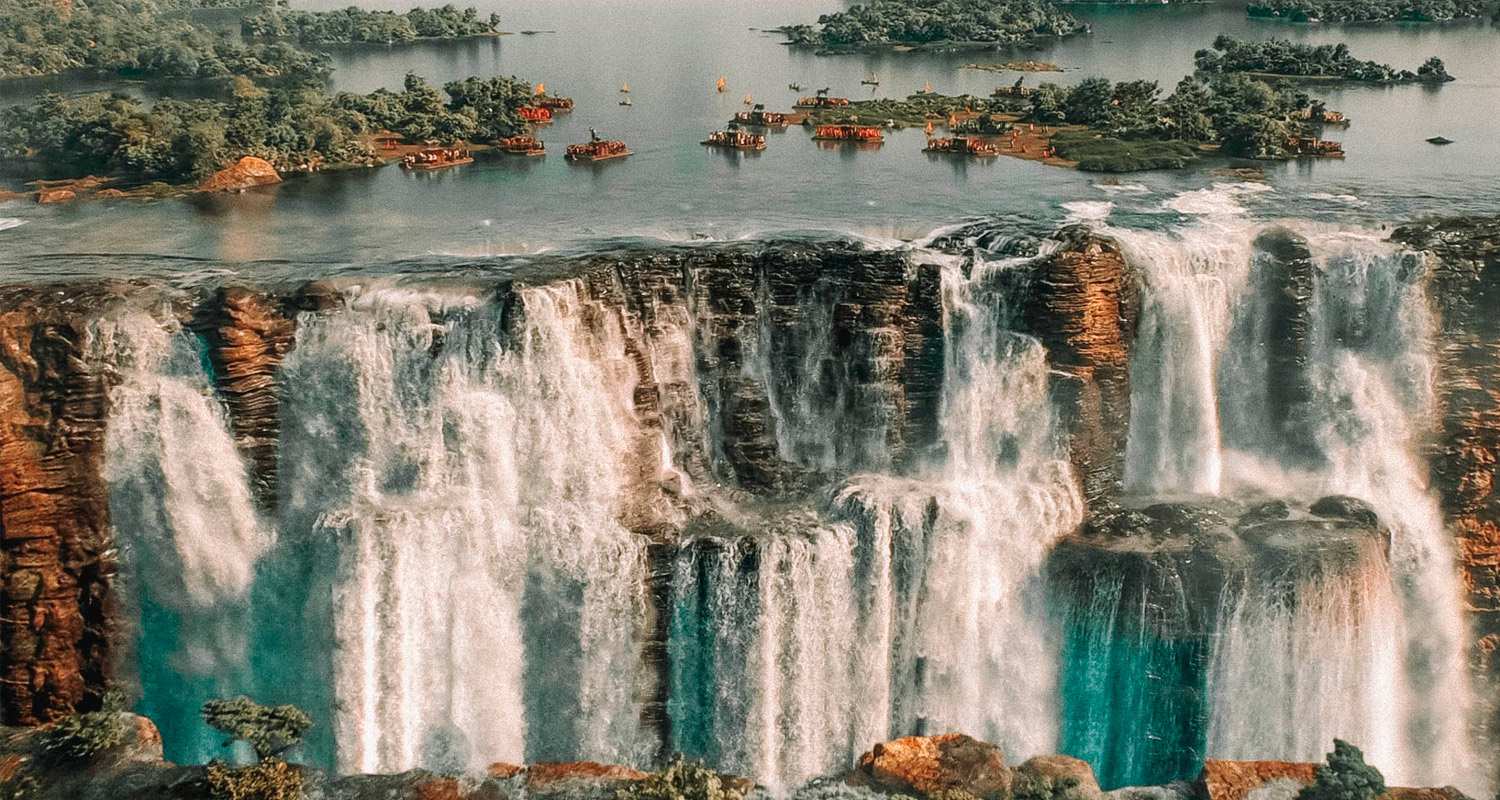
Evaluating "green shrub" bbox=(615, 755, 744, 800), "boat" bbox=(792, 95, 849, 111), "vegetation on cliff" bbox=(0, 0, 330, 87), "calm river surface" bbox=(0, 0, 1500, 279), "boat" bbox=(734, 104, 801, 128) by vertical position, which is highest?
"vegetation on cliff" bbox=(0, 0, 330, 87)

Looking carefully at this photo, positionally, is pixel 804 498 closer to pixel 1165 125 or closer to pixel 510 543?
pixel 510 543

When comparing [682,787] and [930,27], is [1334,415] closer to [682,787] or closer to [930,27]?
[682,787]

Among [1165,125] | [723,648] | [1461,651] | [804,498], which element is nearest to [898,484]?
[804,498]

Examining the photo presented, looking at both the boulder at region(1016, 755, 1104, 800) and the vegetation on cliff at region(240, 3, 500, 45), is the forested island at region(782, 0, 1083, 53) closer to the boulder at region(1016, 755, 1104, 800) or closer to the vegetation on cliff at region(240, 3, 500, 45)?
the vegetation on cliff at region(240, 3, 500, 45)

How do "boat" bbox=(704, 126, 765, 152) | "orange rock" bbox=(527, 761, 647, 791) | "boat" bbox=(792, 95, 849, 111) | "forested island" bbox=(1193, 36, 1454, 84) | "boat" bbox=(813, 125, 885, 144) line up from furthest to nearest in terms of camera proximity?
"forested island" bbox=(1193, 36, 1454, 84) → "boat" bbox=(792, 95, 849, 111) → "boat" bbox=(813, 125, 885, 144) → "boat" bbox=(704, 126, 765, 152) → "orange rock" bbox=(527, 761, 647, 791)

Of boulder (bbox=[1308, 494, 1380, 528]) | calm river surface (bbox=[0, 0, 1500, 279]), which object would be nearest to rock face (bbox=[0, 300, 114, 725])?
calm river surface (bbox=[0, 0, 1500, 279])

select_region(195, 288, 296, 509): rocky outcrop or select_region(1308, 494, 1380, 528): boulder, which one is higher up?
select_region(195, 288, 296, 509): rocky outcrop

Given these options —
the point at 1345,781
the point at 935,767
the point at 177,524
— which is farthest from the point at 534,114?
the point at 1345,781
